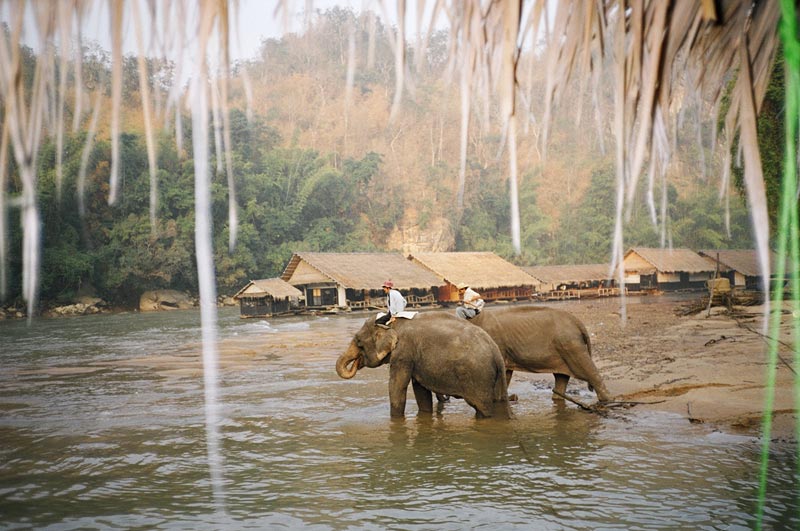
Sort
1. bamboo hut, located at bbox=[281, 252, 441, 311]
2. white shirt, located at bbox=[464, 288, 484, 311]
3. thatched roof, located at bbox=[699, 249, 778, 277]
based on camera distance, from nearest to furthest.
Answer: white shirt, located at bbox=[464, 288, 484, 311] → bamboo hut, located at bbox=[281, 252, 441, 311] → thatched roof, located at bbox=[699, 249, 778, 277]

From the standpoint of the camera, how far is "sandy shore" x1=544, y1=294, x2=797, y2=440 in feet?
22.1

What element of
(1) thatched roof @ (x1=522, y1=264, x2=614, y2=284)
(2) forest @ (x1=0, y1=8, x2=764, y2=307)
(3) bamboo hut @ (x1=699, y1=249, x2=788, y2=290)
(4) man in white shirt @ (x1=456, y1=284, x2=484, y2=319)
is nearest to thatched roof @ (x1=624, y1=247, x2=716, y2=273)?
(3) bamboo hut @ (x1=699, y1=249, x2=788, y2=290)

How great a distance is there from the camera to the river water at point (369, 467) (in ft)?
14.9

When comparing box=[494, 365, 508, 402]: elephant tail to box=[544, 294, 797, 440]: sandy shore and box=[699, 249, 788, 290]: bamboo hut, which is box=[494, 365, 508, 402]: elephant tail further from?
box=[699, 249, 788, 290]: bamboo hut

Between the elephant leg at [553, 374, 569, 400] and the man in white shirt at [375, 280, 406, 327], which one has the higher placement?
the man in white shirt at [375, 280, 406, 327]

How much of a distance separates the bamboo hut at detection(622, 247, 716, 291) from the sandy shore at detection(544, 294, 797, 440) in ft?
71.5

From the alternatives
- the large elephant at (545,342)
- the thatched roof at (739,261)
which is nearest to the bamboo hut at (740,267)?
the thatched roof at (739,261)

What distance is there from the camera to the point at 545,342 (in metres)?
7.79

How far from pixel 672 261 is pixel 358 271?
57.5ft

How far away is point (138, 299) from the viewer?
4044cm

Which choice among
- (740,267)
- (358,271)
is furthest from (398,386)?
(740,267)

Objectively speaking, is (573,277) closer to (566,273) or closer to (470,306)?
(566,273)

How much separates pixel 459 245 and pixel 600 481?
51.7 metres

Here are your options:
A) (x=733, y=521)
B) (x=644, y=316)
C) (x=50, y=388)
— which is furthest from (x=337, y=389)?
(x=644, y=316)
